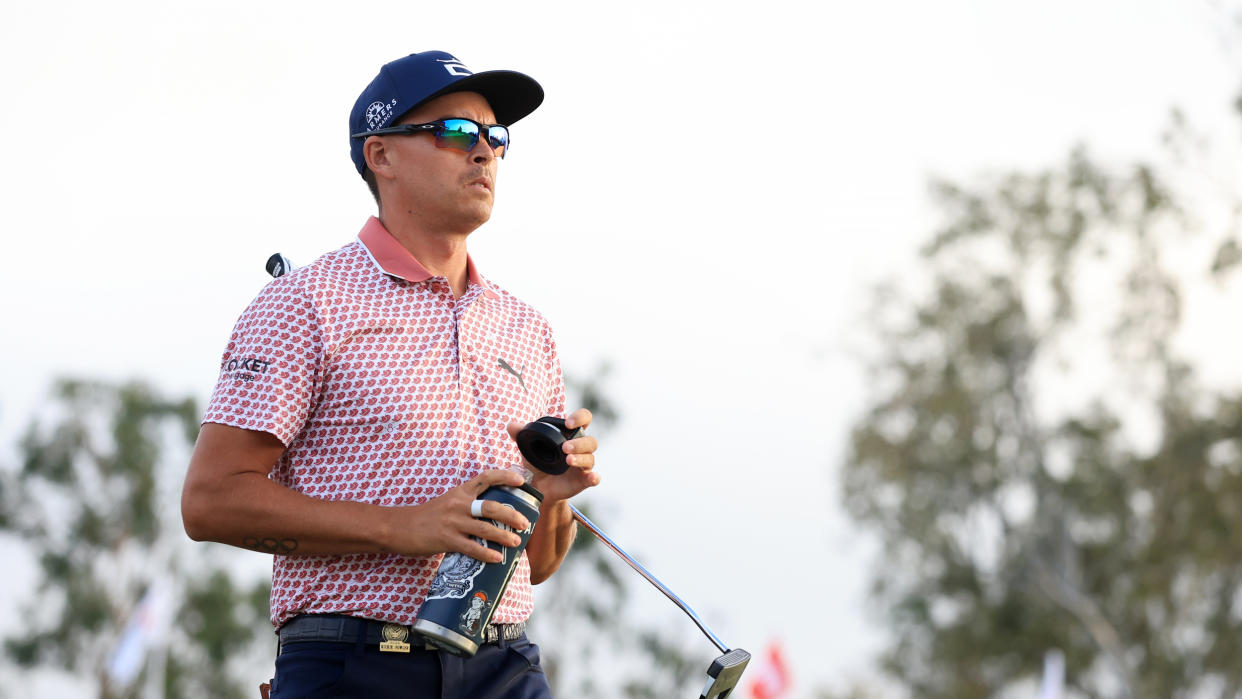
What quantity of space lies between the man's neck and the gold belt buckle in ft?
2.75

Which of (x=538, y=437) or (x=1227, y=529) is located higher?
(x=538, y=437)

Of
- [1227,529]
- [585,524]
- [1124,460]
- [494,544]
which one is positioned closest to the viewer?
[494,544]

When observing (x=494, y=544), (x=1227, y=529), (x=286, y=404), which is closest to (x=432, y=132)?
(x=286, y=404)

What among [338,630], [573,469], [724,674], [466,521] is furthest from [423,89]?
[724,674]

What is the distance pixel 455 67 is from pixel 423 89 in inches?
5.0

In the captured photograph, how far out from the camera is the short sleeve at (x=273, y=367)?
10.1 ft

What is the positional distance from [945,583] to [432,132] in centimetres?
2956

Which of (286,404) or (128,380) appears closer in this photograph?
(286,404)

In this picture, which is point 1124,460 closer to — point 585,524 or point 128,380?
point 128,380

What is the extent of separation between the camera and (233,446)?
121 inches

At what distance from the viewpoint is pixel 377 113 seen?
3609 millimetres

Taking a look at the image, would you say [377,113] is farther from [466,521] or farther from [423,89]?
[466,521]

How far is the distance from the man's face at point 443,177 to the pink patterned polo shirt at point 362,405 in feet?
0.74

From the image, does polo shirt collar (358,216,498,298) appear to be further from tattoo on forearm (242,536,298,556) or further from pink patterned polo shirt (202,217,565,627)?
tattoo on forearm (242,536,298,556)
